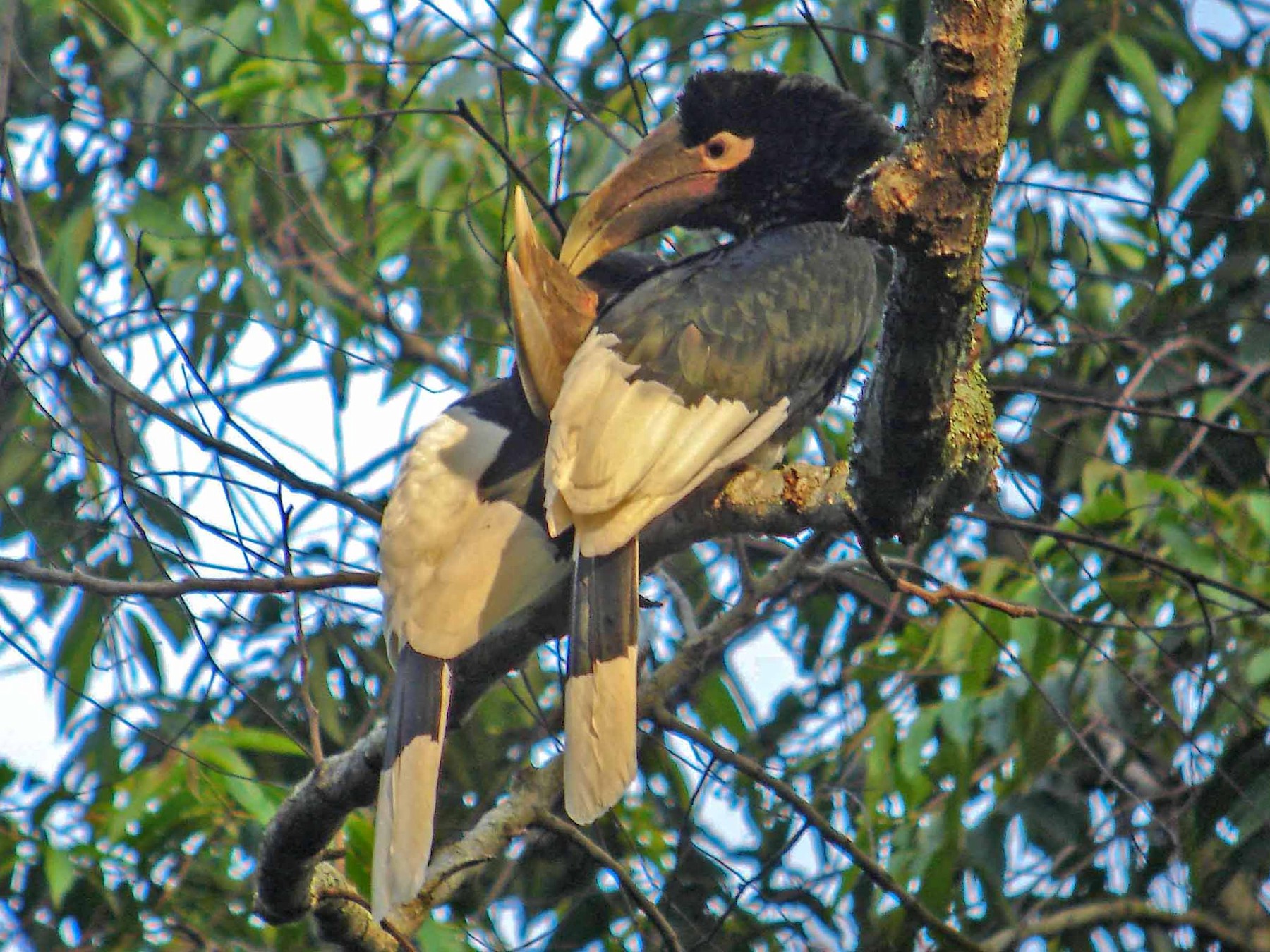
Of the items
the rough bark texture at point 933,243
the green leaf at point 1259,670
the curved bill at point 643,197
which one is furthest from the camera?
the green leaf at point 1259,670

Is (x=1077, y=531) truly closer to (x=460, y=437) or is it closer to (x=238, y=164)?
(x=460, y=437)

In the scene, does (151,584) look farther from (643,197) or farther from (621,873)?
(643,197)

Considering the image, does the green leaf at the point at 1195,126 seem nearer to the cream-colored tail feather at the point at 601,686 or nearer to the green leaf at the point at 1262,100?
the green leaf at the point at 1262,100

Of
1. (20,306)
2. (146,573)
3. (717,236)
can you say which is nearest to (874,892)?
(717,236)

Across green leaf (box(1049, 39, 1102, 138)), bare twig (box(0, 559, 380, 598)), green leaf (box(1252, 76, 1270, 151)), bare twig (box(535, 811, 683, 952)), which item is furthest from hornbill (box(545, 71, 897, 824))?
green leaf (box(1252, 76, 1270, 151))

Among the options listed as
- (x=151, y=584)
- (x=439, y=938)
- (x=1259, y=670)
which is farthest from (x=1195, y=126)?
(x=151, y=584)

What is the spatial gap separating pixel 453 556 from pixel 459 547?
0.02 metres

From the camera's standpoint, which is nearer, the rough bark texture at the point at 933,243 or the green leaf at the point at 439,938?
the rough bark texture at the point at 933,243

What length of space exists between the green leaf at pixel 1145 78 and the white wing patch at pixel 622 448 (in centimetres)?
182

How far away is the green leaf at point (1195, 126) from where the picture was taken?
3.38m

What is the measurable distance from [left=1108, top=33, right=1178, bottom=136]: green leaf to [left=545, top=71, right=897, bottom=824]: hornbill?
1.06 metres

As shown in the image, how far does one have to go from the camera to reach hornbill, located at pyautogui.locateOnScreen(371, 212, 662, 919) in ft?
6.49

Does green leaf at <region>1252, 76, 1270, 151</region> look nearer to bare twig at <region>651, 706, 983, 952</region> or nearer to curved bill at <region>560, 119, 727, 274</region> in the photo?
curved bill at <region>560, 119, 727, 274</region>

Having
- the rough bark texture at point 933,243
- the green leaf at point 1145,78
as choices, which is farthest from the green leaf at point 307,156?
the rough bark texture at point 933,243
